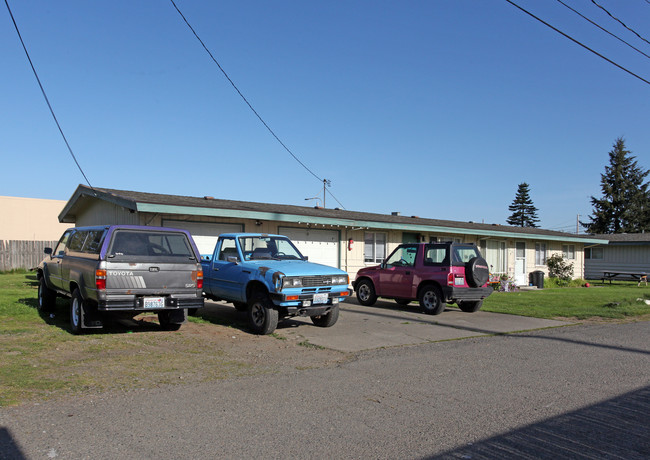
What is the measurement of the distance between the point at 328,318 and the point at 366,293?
4.47 metres

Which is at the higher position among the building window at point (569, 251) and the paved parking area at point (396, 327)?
the building window at point (569, 251)

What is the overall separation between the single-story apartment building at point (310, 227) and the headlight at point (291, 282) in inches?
206

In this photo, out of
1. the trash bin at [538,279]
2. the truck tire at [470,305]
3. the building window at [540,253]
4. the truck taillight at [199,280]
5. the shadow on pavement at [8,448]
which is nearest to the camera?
the shadow on pavement at [8,448]

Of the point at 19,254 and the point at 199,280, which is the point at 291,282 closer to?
the point at 199,280

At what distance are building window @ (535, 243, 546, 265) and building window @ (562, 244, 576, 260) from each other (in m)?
2.08

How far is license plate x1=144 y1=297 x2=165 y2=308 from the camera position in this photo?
822 cm

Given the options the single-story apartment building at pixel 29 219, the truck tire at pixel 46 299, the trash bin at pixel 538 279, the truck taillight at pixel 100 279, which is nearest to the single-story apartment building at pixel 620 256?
the trash bin at pixel 538 279

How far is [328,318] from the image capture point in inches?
411

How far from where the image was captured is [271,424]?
4605mm

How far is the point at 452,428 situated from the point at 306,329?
19.4 ft

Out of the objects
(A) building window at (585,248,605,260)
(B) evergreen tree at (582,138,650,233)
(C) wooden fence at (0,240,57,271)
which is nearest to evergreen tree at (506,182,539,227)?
(B) evergreen tree at (582,138,650,233)

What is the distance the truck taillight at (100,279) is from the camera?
781 cm

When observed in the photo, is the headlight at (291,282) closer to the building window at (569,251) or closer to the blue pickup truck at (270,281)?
the blue pickup truck at (270,281)

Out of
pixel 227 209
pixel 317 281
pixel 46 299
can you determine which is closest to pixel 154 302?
pixel 317 281
